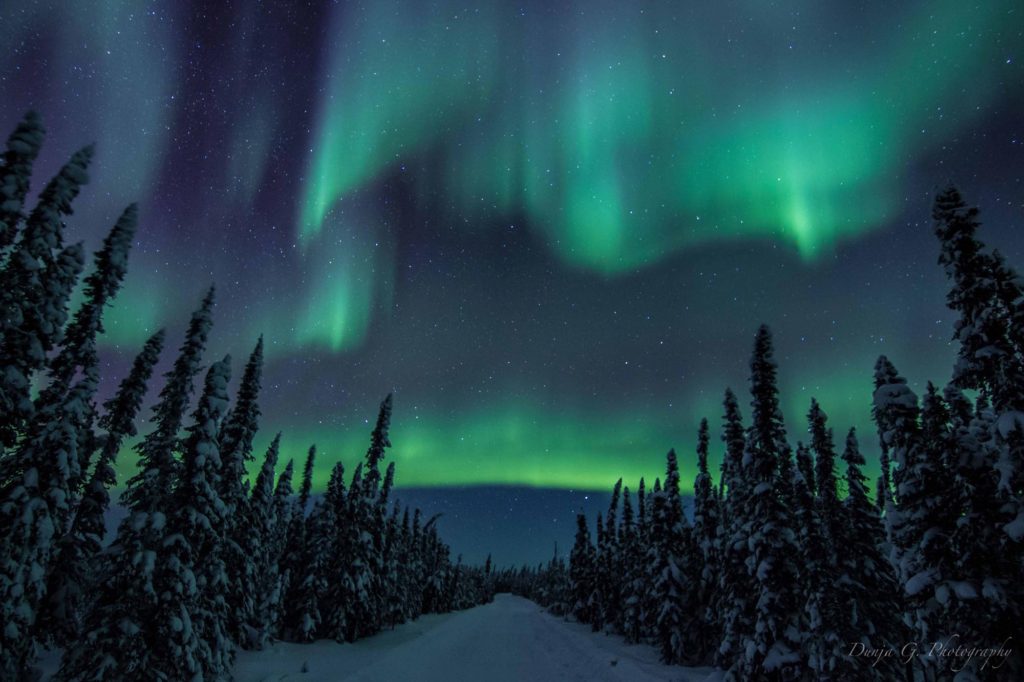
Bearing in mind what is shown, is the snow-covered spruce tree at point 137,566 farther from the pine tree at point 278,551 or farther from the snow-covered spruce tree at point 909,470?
the snow-covered spruce tree at point 909,470

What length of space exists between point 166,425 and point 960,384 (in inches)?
1121

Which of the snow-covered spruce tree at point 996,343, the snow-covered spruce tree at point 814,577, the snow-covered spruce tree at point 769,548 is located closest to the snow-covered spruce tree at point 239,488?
the snow-covered spruce tree at point 769,548

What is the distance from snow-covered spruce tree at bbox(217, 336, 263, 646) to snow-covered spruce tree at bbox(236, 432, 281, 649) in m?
0.14

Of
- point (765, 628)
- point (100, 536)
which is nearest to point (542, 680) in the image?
point (765, 628)

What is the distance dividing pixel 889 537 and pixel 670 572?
18.9 m

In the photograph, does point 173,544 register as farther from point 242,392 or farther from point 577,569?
point 577,569

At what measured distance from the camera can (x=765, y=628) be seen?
2103cm

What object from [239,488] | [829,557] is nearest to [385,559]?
[239,488]

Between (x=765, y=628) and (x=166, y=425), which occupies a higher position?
(x=166, y=425)

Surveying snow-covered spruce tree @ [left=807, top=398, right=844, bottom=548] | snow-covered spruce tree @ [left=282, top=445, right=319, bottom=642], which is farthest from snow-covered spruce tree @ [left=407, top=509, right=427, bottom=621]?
snow-covered spruce tree @ [left=807, top=398, right=844, bottom=548]

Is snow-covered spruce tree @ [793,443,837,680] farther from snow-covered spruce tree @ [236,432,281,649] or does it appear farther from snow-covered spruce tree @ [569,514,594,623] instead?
snow-covered spruce tree @ [569,514,594,623]

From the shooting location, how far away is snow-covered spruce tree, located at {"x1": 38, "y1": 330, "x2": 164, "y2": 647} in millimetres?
22672

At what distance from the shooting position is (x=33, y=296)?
63.1 ft

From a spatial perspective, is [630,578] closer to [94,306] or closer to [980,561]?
[980,561]
